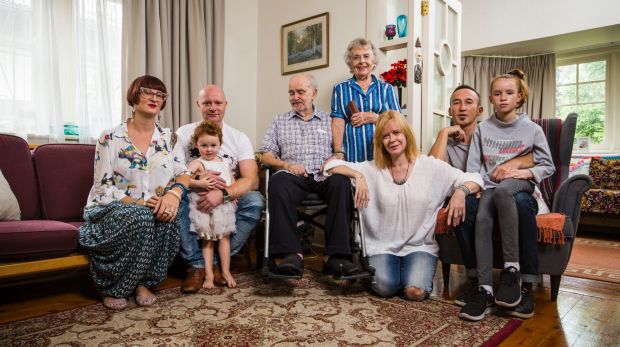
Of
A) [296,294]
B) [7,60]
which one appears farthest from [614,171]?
[7,60]

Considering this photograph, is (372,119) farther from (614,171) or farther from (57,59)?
(614,171)

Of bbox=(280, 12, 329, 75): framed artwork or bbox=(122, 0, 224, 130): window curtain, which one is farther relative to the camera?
bbox=(280, 12, 329, 75): framed artwork

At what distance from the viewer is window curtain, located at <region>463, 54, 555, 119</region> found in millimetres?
5629

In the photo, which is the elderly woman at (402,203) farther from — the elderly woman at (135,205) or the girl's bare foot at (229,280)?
the elderly woman at (135,205)

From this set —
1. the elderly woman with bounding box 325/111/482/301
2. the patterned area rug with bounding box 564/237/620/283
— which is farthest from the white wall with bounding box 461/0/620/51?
the elderly woman with bounding box 325/111/482/301

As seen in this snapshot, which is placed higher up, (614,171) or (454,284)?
(614,171)

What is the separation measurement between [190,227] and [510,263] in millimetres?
1488

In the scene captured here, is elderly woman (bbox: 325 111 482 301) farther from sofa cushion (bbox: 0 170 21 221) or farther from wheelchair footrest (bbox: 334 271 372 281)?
sofa cushion (bbox: 0 170 21 221)

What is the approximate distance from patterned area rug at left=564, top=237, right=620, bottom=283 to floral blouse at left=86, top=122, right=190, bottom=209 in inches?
93.6

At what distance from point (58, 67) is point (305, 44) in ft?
6.19

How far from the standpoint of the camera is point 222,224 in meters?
2.11

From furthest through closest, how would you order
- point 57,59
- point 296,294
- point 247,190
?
point 57,59 → point 247,190 → point 296,294

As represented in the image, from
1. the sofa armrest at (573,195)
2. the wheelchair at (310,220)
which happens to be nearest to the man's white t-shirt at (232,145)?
the wheelchair at (310,220)

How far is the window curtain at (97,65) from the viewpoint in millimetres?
2914
